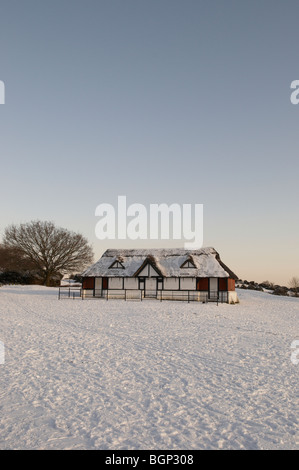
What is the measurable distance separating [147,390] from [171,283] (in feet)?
98.0

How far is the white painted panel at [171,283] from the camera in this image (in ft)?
125

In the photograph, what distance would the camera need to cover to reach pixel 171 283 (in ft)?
126

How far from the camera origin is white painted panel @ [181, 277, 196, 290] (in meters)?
37.8

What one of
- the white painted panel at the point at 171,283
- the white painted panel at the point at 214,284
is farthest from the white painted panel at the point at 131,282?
the white painted panel at the point at 214,284

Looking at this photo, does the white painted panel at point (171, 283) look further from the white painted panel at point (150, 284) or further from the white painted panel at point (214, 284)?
the white painted panel at point (214, 284)

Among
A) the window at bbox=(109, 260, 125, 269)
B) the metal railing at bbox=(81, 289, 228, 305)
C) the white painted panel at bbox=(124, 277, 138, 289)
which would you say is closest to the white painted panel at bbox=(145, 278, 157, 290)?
the metal railing at bbox=(81, 289, 228, 305)

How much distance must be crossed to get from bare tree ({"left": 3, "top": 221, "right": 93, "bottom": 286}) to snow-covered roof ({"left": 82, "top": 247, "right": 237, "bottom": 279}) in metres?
13.0

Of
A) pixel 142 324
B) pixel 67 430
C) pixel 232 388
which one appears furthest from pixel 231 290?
pixel 67 430

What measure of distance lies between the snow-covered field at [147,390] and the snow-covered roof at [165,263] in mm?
21157

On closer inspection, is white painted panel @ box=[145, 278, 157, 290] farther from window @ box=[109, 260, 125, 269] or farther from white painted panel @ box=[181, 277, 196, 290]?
window @ box=[109, 260, 125, 269]

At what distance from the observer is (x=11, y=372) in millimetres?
9977
